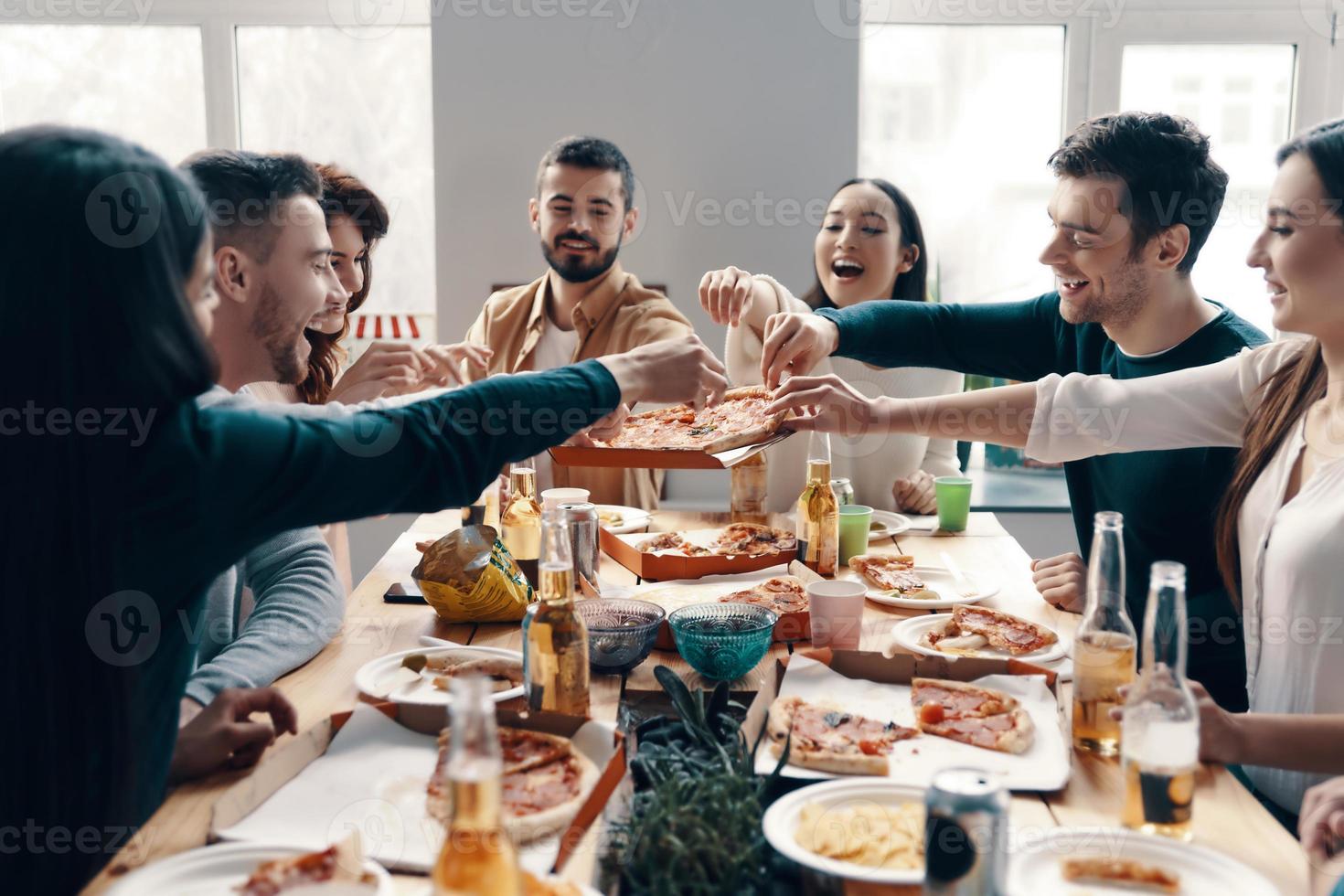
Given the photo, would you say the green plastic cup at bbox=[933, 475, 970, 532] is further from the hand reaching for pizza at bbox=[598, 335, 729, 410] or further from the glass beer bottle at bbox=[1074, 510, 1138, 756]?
the glass beer bottle at bbox=[1074, 510, 1138, 756]

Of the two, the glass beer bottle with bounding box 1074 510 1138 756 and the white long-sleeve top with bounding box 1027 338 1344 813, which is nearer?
the glass beer bottle with bounding box 1074 510 1138 756

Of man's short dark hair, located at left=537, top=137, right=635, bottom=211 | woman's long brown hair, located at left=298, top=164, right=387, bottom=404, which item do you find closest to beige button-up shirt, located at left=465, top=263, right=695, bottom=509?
man's short dark hair, located at left=537, top=137, right=635, bottom=211

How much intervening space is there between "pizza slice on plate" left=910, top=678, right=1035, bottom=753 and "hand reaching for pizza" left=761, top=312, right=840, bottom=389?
41.0 inches

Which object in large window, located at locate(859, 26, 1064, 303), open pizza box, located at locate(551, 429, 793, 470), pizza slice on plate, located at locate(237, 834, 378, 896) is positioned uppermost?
large window, located at locate(859, 26, 1064, 303)

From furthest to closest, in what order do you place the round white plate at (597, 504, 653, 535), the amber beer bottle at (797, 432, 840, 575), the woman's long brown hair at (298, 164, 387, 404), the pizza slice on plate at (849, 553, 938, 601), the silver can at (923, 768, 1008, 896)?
the woman's long brown hair at (298, 164, 387, 404), the round white plate at (597, 504, 653, 535), the amber beer bottle at (797, 432, 840, 575), the pizza slice on plate at (849, 553, 938, 601), the silver can at (923, 768, 1008, 896)

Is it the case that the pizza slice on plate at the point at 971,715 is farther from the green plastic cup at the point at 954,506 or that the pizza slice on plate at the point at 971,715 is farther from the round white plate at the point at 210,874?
the green plastic cup at the point at 954,506

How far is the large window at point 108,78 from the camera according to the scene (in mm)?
Result: 4520

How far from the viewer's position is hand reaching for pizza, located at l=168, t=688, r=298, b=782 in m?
1.31

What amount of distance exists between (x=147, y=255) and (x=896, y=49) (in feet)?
12.7

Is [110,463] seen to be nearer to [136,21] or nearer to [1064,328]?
[1064,328]

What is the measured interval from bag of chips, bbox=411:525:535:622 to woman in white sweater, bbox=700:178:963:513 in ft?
3.69

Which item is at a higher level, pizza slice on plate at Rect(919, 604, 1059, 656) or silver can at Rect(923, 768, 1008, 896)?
silver can at Rect(923, 768, 1008, 896)

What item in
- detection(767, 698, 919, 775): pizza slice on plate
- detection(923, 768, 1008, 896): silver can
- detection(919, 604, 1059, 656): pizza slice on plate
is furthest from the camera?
detection(919, 604, 1059, 656): pizza slice on plate

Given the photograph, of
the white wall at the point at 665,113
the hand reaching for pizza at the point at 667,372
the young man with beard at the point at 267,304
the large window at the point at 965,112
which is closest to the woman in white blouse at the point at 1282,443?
the hand reaching for pizza at the point at 667,372
